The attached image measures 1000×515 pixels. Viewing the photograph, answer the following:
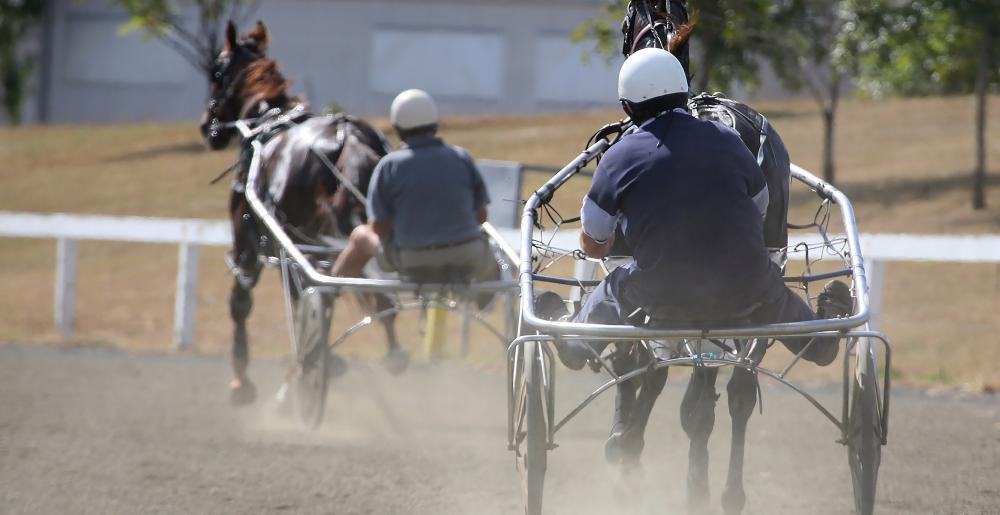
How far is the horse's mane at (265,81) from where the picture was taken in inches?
421

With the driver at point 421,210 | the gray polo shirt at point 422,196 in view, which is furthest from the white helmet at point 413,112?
the gray polo shirt at point 422,196

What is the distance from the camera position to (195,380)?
1084 centimetres

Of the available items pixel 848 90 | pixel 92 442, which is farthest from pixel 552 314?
pixel 848 90

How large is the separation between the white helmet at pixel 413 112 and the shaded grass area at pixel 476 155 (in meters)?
1.78

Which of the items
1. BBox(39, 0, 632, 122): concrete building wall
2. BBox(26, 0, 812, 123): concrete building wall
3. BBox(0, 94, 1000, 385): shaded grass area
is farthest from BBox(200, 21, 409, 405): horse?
BBox(39, 0, 632, 122): concrete building wall

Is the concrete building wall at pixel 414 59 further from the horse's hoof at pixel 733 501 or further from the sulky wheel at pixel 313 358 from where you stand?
the horse's hoof at pixel 733 501

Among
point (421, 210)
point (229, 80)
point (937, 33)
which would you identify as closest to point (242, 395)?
point (421, 210)

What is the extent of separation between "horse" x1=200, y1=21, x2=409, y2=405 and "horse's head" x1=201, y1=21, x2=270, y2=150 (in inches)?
11.7

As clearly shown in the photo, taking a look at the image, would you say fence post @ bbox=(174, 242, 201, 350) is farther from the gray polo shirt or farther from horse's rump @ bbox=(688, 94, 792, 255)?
horse's rump @ bbox=(688, 94, 792, 255)

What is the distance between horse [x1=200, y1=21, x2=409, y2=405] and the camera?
9.20 m

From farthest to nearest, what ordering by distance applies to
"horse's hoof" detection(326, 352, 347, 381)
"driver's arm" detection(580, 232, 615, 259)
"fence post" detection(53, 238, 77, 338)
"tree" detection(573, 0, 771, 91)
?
"tree" detection(573, 0, 771, 91) → "fence post" detection(53, 238, 77, 338) → "horse's hoof" detection(326, 352, 347, 381) → "driver's arm" detection(580, 232, 615, 259)

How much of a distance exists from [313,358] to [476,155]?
20.3m

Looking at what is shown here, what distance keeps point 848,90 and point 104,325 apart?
104 ft

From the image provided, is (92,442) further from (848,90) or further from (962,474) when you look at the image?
(848,90)
